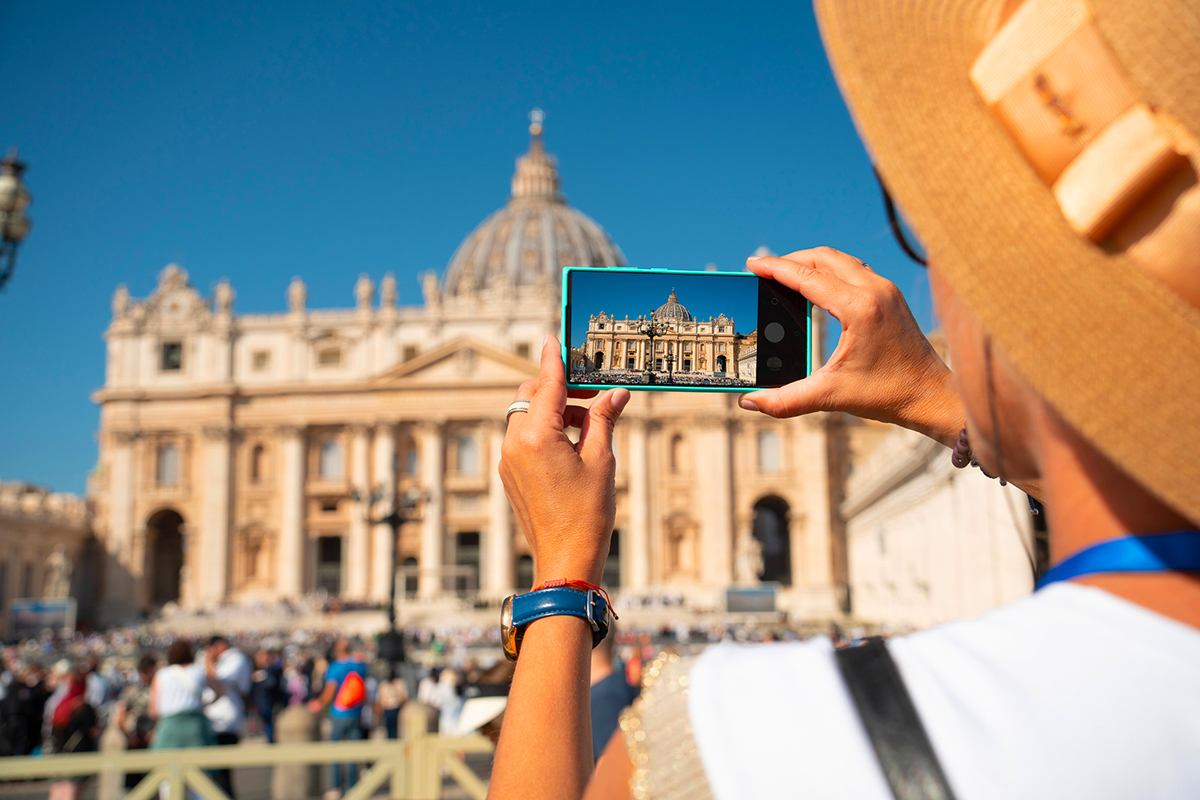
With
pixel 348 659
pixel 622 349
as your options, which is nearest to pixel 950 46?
pixel 622 349

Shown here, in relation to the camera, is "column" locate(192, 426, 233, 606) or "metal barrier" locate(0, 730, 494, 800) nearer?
"metal barrier" locate(0, 730, 494, 800)

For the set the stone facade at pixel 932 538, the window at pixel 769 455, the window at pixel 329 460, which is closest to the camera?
the stone facade at pixel 932 538

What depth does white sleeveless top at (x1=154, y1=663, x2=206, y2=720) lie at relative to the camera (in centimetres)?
675

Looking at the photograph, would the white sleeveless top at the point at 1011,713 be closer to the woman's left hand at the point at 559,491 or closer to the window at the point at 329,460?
the woman's left hand at the point at 559,491

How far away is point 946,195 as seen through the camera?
31.2 inches

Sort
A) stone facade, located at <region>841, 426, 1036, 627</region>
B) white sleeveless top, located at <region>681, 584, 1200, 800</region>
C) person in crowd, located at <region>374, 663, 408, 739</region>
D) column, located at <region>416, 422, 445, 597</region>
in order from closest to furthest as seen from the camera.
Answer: white sleeveless top, located at <region>681, 584, 1200, 800</region>
person in crowd, located at <region>374, 663, 408, 739</region>
stone facade, located at <region>841, 426, 1036, 627</region>
column, located at <region>416, 422, 445, 597</region>

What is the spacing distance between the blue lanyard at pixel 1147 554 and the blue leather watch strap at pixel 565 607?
581 mm

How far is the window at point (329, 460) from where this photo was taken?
47.9 meters

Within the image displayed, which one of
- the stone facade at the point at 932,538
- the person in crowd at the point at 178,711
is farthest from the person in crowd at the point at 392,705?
the stone facade at the point at 932,538

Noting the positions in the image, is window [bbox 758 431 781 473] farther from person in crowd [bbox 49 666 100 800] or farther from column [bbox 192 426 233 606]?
person in crowd [bbox 49 666 100 800]

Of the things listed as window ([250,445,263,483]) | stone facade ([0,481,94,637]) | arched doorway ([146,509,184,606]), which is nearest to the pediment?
window ([250,445,263,483])

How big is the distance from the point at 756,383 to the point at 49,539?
49728mm

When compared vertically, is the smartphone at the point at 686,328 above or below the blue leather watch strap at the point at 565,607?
above

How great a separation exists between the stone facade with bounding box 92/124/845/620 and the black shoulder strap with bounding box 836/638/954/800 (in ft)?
146
